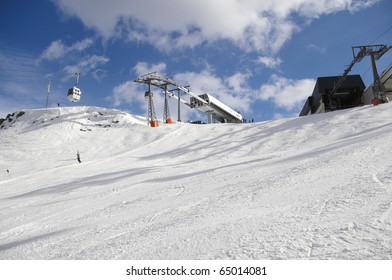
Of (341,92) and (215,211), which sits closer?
(215,211)

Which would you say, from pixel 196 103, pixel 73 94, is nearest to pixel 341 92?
pixel 196 103

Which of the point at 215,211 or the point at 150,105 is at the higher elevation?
the point at 150,105

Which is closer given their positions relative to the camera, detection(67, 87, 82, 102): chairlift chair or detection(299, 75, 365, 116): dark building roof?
detection(67, 87, 82, 102): chairlift chair

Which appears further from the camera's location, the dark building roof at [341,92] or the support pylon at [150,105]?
the dark building roof at [341,92]

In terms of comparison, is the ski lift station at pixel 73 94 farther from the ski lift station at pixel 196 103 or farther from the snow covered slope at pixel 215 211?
the snow covered slope at pixel 215 211

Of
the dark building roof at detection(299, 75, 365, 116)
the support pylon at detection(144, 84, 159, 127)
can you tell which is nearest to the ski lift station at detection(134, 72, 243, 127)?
the support pylon at detection(144, 84, 159, 127)

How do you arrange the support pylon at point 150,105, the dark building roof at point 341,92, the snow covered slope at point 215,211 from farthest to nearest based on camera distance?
the dark building roof at point 341,92 < the support pylon at point 150,105 < the snow covered slope at point 215,211

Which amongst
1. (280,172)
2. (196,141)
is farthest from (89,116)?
(280,172)

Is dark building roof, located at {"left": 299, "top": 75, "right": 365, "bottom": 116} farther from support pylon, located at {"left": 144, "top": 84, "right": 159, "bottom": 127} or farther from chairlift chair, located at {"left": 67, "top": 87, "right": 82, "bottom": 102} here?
chairlift chair, located at {"left": 67, "top": 87, "right": 82, "bottom": 102}

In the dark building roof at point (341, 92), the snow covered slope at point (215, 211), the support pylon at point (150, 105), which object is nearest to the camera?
the snow covered slope at point (215, 211)

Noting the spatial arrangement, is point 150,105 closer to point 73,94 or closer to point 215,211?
point 73,94

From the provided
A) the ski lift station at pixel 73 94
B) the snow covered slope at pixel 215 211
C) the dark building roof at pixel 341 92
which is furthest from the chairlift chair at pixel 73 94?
the dark building roof at pixel 341 92
